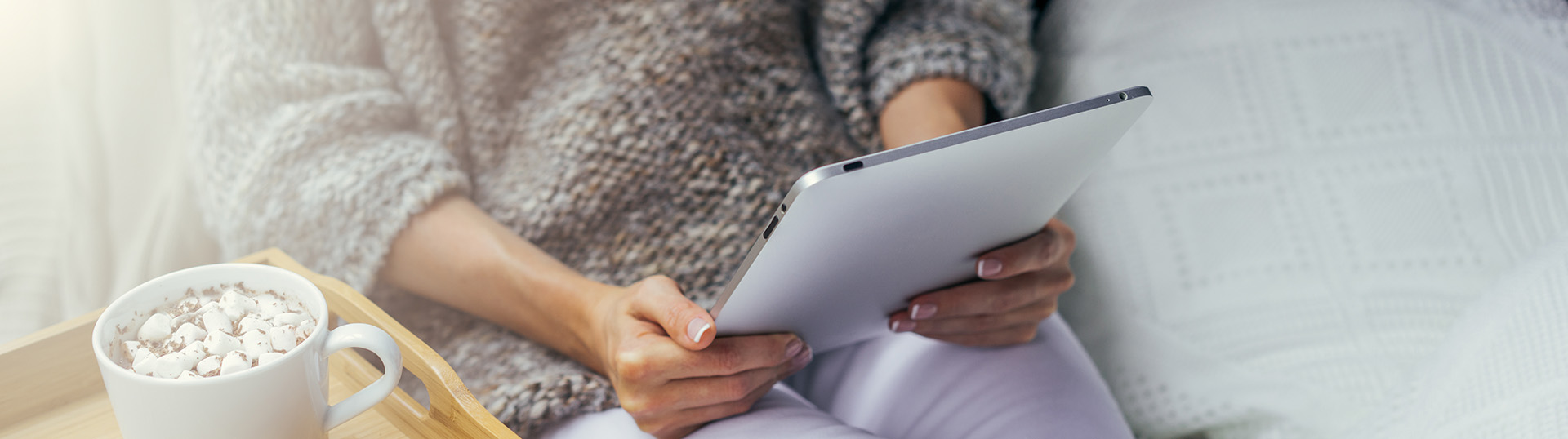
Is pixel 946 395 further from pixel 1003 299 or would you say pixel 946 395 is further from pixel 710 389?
pixel 710 389

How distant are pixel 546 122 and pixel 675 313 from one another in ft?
0.99

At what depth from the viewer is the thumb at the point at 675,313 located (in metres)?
0.54

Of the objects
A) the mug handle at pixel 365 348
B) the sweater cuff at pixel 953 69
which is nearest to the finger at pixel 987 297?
the sweater cuff at pixel 953 69

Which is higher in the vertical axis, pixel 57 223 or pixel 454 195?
pixel 454 195

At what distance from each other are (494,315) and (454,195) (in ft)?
0.34

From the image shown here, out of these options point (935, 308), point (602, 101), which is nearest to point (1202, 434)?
point (935, 308)

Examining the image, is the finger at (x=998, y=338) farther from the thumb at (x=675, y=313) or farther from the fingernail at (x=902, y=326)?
the thumb at (x=675, y=313)

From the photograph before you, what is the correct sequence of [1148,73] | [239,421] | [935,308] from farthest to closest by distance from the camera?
[1148,73] < [935,308] < [239,421]

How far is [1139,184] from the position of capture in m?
0.87

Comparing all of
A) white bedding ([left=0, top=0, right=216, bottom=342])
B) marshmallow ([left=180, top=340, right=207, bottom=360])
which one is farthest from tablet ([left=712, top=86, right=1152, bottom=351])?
white bedding ([left=0, top=0, right=216, bottom=342])

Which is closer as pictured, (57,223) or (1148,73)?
(57,223)

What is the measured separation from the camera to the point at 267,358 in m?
0.39

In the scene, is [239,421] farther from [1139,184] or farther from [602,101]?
[1139,184]

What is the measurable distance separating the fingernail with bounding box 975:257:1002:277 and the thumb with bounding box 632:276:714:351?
8.2 inches
